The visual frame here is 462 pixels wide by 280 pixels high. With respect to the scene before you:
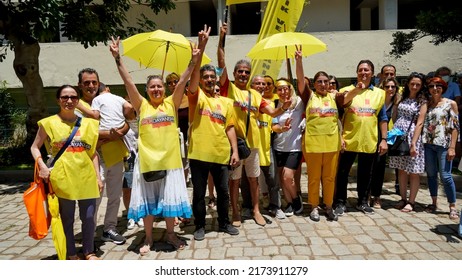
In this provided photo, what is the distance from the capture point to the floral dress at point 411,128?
511 cm

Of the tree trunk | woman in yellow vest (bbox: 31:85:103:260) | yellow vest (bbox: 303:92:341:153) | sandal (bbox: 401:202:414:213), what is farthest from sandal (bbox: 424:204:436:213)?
the tree trunk

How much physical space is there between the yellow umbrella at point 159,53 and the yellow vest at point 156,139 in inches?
44.1

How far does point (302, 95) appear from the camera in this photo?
482cm

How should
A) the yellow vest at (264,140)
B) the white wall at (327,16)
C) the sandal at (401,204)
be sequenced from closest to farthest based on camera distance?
the yellow vest at (264,140)
the sandal at (401,204)
the white wall at (327,16)

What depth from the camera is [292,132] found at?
491 cm

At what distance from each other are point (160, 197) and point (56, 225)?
0.98 m

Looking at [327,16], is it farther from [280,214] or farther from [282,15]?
[280,214]

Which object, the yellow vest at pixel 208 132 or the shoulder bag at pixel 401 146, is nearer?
the yellow vest at pixel 208 132

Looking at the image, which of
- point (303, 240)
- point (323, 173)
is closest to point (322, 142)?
point (323, 173)

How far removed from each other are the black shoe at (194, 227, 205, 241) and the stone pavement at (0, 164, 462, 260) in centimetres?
5

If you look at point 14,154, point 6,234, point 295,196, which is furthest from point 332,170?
point 14,154

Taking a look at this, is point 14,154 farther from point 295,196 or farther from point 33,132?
point 295,196

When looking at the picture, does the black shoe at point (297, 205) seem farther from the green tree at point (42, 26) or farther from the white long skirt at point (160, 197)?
the green tree at point (42, 26)

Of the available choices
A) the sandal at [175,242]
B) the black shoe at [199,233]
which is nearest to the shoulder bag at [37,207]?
the sandal at [175,242]
